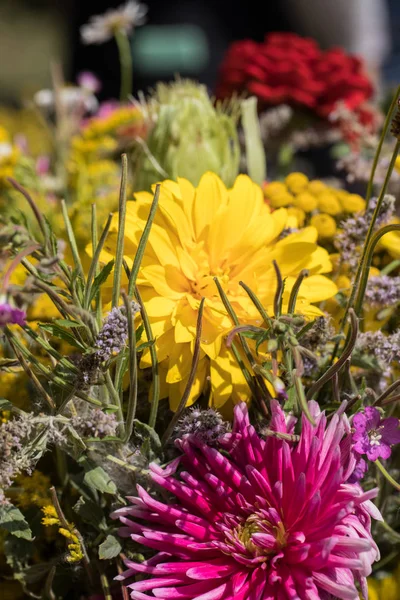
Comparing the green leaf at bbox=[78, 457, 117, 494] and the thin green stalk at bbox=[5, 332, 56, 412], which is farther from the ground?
the thin green stalk at bbox=[5, 332, 56, 412]

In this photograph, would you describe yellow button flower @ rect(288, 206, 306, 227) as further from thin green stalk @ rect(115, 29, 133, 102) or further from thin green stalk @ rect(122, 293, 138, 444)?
thin green stalk @ rect(115, 29, 133, 102)

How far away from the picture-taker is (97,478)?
34cm

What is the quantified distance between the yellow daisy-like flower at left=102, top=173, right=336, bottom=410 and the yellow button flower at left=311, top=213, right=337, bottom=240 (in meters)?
0.05

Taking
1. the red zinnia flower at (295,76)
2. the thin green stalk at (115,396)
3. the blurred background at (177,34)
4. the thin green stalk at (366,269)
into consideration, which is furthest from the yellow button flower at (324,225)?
the blurred background at (177,34)

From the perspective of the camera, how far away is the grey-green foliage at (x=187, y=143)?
1.66 ft

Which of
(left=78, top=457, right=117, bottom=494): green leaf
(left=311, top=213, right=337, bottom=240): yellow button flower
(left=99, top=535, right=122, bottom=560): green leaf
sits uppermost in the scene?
(left=311, top=213, right=337, bottom=240): yellow button flower

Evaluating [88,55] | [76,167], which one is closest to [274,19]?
[88,55]

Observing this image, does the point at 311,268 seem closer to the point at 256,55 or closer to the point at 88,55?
the point at 256,55

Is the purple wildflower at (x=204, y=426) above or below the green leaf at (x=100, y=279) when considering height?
below

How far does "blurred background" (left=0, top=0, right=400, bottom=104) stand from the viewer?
4.86 ft

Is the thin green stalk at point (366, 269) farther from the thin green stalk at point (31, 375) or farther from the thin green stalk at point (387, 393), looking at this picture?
the thin green stalk at point (31, 375)

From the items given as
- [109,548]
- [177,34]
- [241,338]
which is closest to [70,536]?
[109,548]

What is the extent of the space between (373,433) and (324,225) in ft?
0.60

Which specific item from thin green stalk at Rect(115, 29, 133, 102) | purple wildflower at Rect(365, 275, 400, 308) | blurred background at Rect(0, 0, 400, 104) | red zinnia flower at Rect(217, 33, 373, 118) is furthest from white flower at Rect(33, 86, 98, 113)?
purple wildflower at Rect(365, 275, 400, 308)
